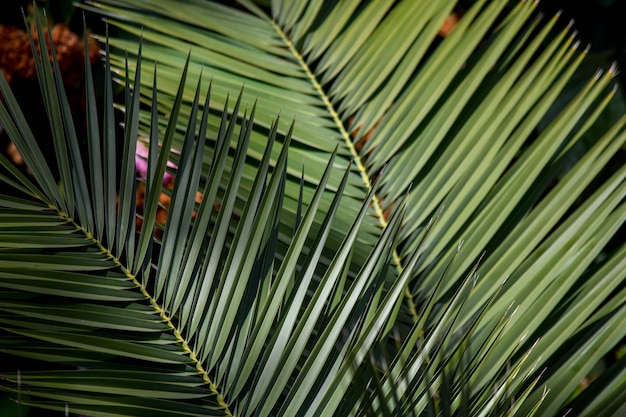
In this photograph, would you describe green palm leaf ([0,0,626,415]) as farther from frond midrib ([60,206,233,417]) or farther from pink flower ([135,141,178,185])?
pink flower ([135,141,178,185])

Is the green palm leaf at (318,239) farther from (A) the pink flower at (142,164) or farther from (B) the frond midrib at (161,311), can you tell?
(A) the pink flower at (142,164)

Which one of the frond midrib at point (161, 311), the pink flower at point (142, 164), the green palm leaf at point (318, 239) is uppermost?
the green palm leaf at point (318, 239)

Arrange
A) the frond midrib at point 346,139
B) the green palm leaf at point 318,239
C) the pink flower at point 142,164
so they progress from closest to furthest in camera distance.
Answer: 1. the green palm leaf at point 318,239
2. the frond midrib at point 346,139
3. the pink flower at point 142,164

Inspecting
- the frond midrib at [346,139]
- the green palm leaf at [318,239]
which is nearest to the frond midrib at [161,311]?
the green palm leaf at [318,239]

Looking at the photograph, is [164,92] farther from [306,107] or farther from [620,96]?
[620,96]

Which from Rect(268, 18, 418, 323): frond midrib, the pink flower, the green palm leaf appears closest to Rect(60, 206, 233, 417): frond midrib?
the green palm leaf

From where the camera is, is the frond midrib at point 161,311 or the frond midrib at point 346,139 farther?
the frond midrib at point 346,139

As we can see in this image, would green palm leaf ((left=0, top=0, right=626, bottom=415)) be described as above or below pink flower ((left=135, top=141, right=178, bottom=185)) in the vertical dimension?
above

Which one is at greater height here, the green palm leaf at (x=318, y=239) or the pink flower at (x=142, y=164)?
the green palm leaf at (x=318, y=239)

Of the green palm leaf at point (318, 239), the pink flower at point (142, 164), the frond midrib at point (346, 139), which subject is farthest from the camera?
the pink flower at point (142, 164)

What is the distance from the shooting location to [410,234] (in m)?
1.18

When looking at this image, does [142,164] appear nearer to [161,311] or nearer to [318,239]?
[161,311]

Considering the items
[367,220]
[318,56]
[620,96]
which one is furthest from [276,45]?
[620,96]

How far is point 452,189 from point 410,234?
0.11 meters
